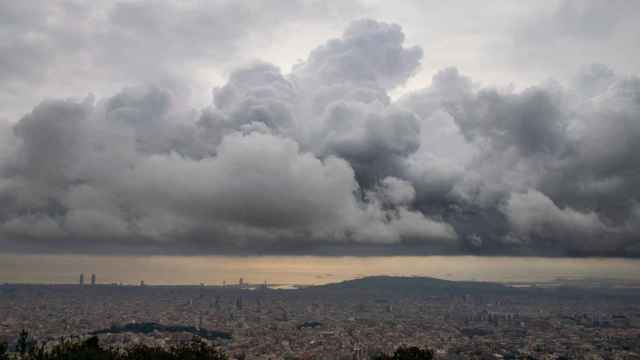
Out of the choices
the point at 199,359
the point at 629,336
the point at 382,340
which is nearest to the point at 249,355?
the point at 382,340

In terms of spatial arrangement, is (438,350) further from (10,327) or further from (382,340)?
(10,327)

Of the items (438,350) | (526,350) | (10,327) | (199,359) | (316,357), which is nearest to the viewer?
(199,359)

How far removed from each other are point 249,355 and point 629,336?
13307 cm

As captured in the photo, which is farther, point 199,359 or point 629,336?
point 629,336

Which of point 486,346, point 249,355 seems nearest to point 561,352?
point 486,346

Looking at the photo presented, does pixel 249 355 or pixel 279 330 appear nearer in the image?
pixel 249 355

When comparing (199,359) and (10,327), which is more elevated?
(199,359)

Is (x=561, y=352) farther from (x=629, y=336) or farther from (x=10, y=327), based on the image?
(x=10, y=327)

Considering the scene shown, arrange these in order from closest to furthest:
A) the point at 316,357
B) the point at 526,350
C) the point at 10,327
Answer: the point at 316,357
the point at 526,350
the point at 10,327

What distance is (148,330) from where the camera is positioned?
617 feet

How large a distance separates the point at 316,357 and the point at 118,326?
9070cm

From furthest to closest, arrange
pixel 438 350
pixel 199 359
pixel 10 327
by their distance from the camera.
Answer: pixel 10 327, pixel 438 350, pixel 199 359

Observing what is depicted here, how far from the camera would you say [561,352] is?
152 m

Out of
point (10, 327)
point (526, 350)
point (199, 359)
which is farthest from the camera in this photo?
point (10, 327)
